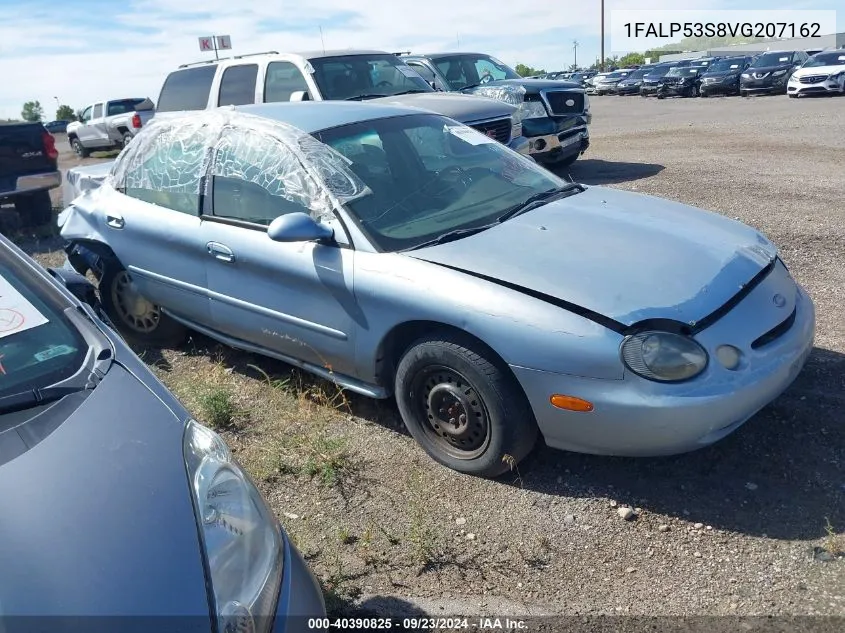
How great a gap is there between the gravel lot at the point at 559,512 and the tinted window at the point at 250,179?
105cm

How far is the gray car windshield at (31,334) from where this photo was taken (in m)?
2.13

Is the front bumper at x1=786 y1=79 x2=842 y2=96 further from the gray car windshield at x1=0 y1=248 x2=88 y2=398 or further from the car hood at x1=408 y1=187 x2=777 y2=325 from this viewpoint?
the gray car windshield at x1=0 y1=248 x2=88 y2=398

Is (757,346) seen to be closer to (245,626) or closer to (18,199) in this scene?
(245,626)

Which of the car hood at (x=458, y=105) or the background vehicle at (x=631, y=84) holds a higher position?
the car hood at (x=458, y=105)

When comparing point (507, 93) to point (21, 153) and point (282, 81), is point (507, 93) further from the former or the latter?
point (21, 153)

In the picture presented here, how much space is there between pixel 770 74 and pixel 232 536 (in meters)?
27.8

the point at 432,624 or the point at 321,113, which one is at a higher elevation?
the point at 321,113

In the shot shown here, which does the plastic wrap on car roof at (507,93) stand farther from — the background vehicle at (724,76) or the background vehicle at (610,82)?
the background vehicle at (610,82)

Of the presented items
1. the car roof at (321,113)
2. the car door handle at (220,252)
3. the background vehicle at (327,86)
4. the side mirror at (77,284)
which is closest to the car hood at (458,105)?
the background vehicle at (327,86)

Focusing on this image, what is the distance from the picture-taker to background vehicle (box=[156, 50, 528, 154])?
26.2 ft

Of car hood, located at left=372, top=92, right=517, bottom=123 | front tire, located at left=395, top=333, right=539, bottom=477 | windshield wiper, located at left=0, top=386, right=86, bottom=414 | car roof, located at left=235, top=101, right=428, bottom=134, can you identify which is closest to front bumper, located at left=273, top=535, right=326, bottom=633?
windshield wiper, located at left=0, top=386, right=86, bottom=414

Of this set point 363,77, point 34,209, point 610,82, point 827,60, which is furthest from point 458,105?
point 610,82

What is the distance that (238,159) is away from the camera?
4.16m

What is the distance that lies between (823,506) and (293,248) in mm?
2629
